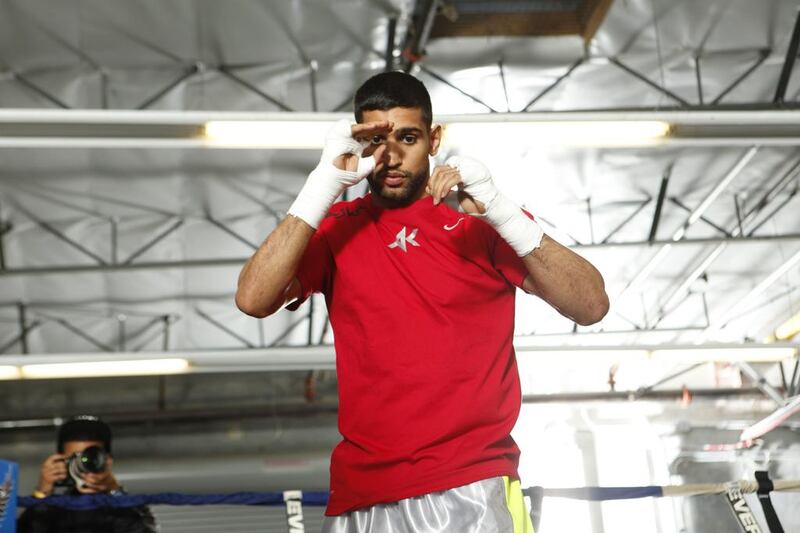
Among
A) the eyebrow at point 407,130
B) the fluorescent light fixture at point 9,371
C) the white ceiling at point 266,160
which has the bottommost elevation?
the eyebrow at point 407,130

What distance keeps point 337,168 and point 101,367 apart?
6638mm

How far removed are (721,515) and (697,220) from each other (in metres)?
2.52

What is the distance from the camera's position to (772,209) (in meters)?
8.32

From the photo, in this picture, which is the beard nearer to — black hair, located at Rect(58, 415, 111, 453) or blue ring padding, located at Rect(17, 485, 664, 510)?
blue ring padding, located at Rect(17, 485, 664, 510)

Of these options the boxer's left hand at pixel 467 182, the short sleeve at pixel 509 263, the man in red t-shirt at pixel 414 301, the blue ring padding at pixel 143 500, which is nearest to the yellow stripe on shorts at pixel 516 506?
the man in red t-shirt at pixel 414 301

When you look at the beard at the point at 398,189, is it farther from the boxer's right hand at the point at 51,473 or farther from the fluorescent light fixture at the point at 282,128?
the fluorescent light fixture at the point at 282,128

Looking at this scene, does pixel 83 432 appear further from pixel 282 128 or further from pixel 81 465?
pixel 282 128

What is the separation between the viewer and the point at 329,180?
1.44 m

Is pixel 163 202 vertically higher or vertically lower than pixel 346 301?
higher

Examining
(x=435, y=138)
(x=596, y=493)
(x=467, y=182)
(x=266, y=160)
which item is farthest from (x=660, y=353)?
Result: (x=467, y=182)

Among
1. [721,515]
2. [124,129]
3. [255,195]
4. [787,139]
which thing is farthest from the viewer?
[721,515]

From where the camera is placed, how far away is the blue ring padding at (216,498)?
9.64 ft

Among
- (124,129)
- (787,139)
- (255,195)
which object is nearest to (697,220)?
(787,139)

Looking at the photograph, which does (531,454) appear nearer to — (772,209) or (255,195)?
(772,209)
